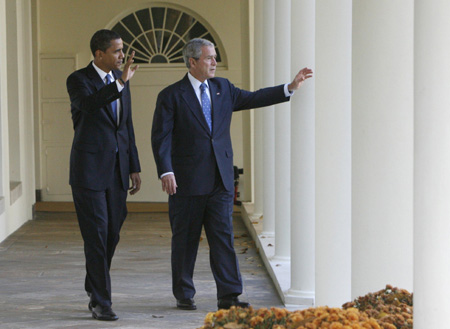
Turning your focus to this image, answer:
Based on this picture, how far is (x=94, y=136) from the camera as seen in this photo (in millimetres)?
6215

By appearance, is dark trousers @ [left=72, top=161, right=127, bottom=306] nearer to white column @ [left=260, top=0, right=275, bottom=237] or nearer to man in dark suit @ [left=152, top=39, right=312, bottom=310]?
man in dark suit @ [left=152, top=39, right=312, bottom=310]

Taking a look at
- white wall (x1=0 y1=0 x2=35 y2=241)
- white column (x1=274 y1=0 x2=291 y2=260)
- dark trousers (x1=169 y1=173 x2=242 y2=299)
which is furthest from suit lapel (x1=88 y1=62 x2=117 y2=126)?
white wall (x1=0 y1=0 x2=35 y2=241)

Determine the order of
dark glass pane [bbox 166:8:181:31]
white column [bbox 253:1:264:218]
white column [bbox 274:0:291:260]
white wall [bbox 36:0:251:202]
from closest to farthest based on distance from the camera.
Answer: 1. white column [bbox 274:0:291:260]
2. white column [bbox 253:1:264:218]
3. white wall [bbox 36:0:251:202]
4. dark glass pane [bbox 166:8:181:31]

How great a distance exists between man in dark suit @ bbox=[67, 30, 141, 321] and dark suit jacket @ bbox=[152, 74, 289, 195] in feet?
0.93

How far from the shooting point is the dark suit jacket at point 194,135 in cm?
629

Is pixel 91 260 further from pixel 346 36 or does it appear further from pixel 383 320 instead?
pixel 383 320

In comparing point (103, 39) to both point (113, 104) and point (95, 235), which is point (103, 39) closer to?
point (113, 104)

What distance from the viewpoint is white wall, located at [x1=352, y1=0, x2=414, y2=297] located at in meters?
3.88

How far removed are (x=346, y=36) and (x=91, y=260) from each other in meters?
2.42

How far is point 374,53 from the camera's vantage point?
3938 mm

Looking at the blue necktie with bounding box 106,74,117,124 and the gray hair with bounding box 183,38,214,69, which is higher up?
the gray hair with bounding box 183,38,214,69

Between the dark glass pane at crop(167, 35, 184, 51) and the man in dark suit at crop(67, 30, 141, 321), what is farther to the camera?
the dark glass pane at crop(167, 35, 184, 51)

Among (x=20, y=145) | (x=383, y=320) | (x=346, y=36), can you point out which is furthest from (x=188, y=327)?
(x=20, y=145)

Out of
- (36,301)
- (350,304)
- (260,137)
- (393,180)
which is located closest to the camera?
(350,304)
